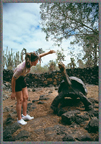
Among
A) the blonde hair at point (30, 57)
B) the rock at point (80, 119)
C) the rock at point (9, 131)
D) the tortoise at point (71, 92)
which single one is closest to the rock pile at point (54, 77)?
the tortoise at point (71, 92)

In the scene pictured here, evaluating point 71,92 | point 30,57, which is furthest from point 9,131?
point 71,92

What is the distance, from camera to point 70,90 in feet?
8.73

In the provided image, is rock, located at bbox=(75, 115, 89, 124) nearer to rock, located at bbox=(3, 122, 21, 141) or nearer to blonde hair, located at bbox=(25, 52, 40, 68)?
rock, located at bbox=(3, 122, 21, 141)

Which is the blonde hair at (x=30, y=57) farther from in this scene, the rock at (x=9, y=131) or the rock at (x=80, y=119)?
the rock at (x=80, y=119)

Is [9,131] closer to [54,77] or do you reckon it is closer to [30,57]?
[30,57]

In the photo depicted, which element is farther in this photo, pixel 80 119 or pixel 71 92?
pixel 71 92

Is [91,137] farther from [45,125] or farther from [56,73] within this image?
[56,73]

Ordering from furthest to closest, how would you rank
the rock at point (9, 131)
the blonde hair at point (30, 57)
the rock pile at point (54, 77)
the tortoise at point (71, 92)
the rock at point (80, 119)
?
the rock pile at point (54, 77)
the tortoise at point (71, 92)
the rock at point (80, 119)
the blonde hair at point (30, 57)
the rock at point (9, 131)

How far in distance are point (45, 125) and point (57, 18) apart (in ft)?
11.9

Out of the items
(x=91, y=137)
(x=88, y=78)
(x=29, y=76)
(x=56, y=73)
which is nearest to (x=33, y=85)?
(x=29, y=76)

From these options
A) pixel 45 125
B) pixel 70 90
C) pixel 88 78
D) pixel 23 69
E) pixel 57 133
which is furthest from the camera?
pixel 88 78

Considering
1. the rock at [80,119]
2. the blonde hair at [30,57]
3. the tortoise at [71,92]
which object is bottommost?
the rock at [80,119]

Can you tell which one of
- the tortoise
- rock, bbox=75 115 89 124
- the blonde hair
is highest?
the blonde hair

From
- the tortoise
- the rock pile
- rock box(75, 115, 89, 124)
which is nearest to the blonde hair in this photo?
the tortoise
